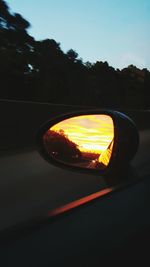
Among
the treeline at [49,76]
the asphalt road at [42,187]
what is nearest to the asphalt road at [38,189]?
the asphalt road at [42,187]

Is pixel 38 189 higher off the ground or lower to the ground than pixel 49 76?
higher

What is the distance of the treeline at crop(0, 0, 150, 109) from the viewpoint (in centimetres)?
3419

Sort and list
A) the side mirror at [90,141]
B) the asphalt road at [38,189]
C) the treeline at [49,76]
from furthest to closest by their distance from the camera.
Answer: the treeline at [49,76] < the side mirror at [90,141] < the asphalt road at [38,189]

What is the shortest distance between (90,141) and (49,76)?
3631cm

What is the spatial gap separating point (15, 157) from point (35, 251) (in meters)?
1.41

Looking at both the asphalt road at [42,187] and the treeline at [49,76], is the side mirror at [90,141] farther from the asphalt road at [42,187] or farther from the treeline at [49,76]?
the treeline at [49,76]

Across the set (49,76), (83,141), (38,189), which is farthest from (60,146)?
(49,76)

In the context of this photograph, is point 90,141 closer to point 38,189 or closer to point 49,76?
point 38,189

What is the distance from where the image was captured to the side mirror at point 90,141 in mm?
1907

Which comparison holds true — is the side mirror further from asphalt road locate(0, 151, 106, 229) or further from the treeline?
the treeline

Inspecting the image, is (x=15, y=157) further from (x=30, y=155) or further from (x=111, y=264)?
(x=111, y=264)

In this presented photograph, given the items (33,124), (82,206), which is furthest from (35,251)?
(33,124)

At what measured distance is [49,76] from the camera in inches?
1501

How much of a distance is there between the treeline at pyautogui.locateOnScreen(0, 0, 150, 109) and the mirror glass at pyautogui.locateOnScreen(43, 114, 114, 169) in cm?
2903
